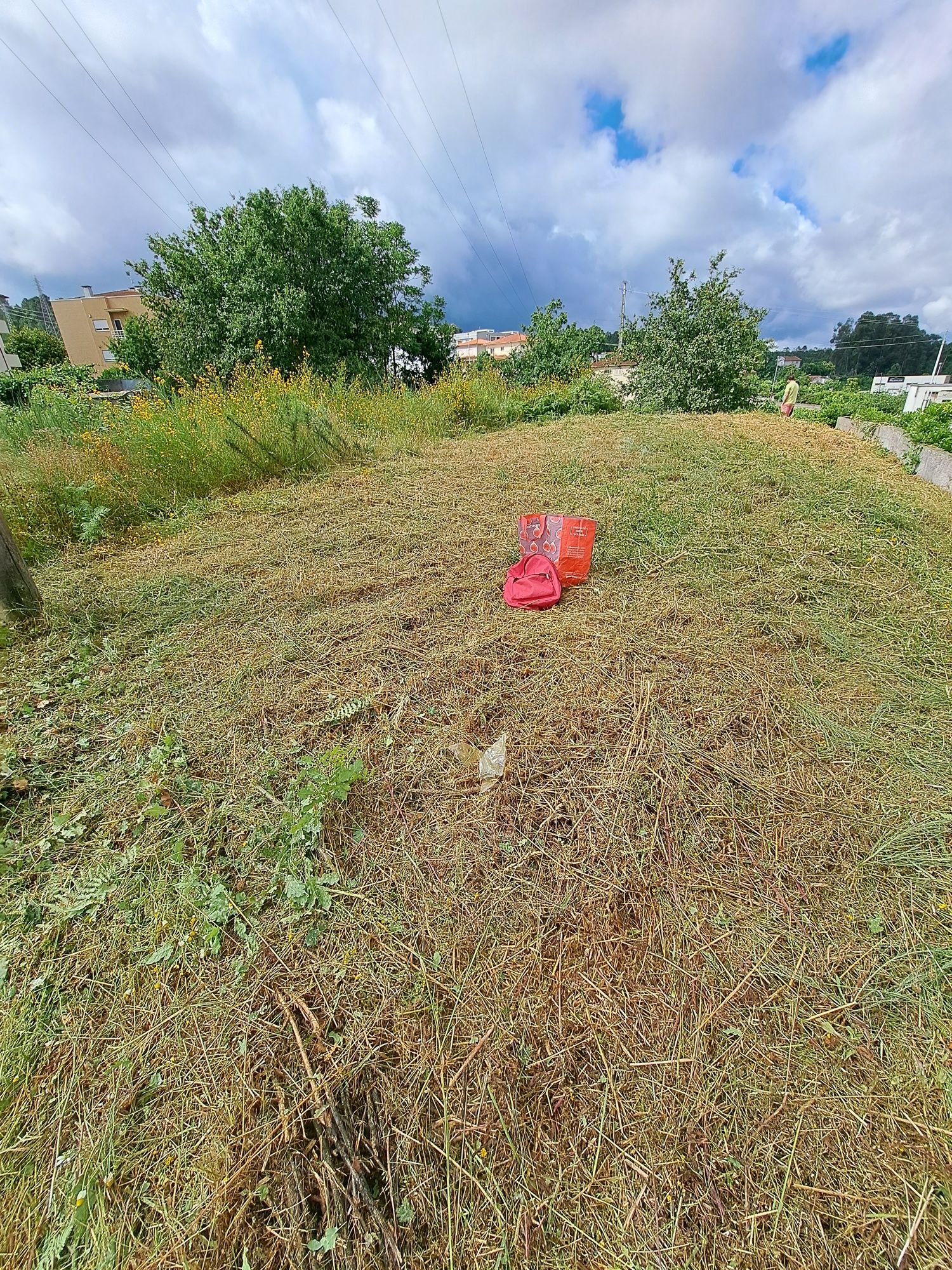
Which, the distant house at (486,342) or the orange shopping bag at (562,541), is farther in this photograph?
the distant house at (486,342)

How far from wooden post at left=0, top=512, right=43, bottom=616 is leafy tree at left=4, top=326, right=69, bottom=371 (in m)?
39.0

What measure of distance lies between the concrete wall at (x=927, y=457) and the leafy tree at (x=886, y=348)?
79261 mm

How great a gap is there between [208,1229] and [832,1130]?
1150mm

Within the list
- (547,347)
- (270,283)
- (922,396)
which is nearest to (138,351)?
(270,283)

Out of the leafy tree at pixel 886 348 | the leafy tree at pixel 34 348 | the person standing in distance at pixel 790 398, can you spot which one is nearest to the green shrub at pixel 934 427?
the person standing in distance at pixel 790 398

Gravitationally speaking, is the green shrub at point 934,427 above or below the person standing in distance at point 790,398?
below

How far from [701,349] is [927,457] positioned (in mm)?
4741

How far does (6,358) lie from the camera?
24.5 m

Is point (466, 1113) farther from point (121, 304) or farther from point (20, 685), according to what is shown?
point (121, 304)

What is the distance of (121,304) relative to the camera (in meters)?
37.3

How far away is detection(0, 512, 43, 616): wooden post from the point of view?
203cm

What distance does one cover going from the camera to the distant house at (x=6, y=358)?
21953 mm

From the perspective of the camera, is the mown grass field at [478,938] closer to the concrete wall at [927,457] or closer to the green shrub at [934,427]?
the concrete wall at [927,457]

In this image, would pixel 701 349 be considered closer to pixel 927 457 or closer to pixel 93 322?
pixel 927 457
